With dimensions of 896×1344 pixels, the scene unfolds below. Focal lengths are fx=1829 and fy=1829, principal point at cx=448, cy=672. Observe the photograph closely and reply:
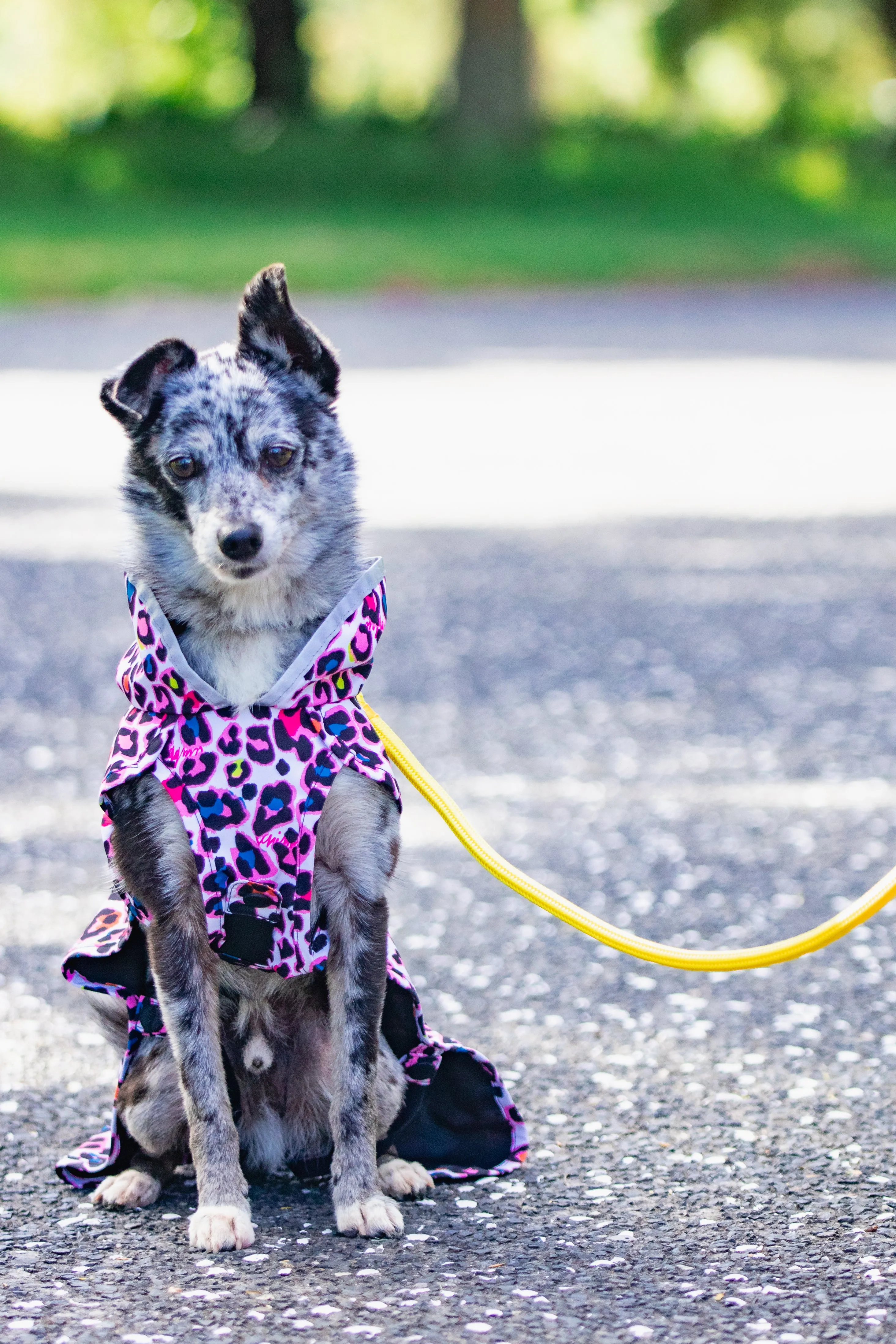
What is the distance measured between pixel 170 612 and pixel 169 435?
0.30 m

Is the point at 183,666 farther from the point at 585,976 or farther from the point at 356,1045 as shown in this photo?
the point at 585,976

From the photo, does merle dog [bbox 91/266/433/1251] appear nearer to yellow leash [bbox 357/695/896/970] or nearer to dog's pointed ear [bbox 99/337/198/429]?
dog's pointed ear [bbox 99/337/198/429]

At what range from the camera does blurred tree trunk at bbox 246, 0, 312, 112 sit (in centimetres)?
3306

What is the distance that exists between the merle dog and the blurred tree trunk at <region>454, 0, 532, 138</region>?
2649cm

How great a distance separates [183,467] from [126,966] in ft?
2.80

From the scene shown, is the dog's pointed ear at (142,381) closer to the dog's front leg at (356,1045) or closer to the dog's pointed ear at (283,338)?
the dog's pointed ear at (283,338)

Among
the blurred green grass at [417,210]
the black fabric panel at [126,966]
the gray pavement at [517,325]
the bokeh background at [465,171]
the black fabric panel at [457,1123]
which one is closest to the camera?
the black fabric panel at [126,966]

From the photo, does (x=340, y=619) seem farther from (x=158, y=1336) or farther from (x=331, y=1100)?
(x=158, y=1336)

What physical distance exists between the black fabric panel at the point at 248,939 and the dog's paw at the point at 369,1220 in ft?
1.43

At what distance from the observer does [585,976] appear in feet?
14.1

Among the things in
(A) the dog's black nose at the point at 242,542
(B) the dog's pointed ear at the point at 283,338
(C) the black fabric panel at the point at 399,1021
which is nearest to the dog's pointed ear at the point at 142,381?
(B) the dog's pointed ear at the point at 283,338

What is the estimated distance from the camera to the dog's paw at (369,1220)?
9.76 ft

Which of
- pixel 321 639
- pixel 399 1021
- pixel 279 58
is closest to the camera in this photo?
pixel 321 639

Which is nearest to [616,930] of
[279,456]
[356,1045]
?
[356,1045]
